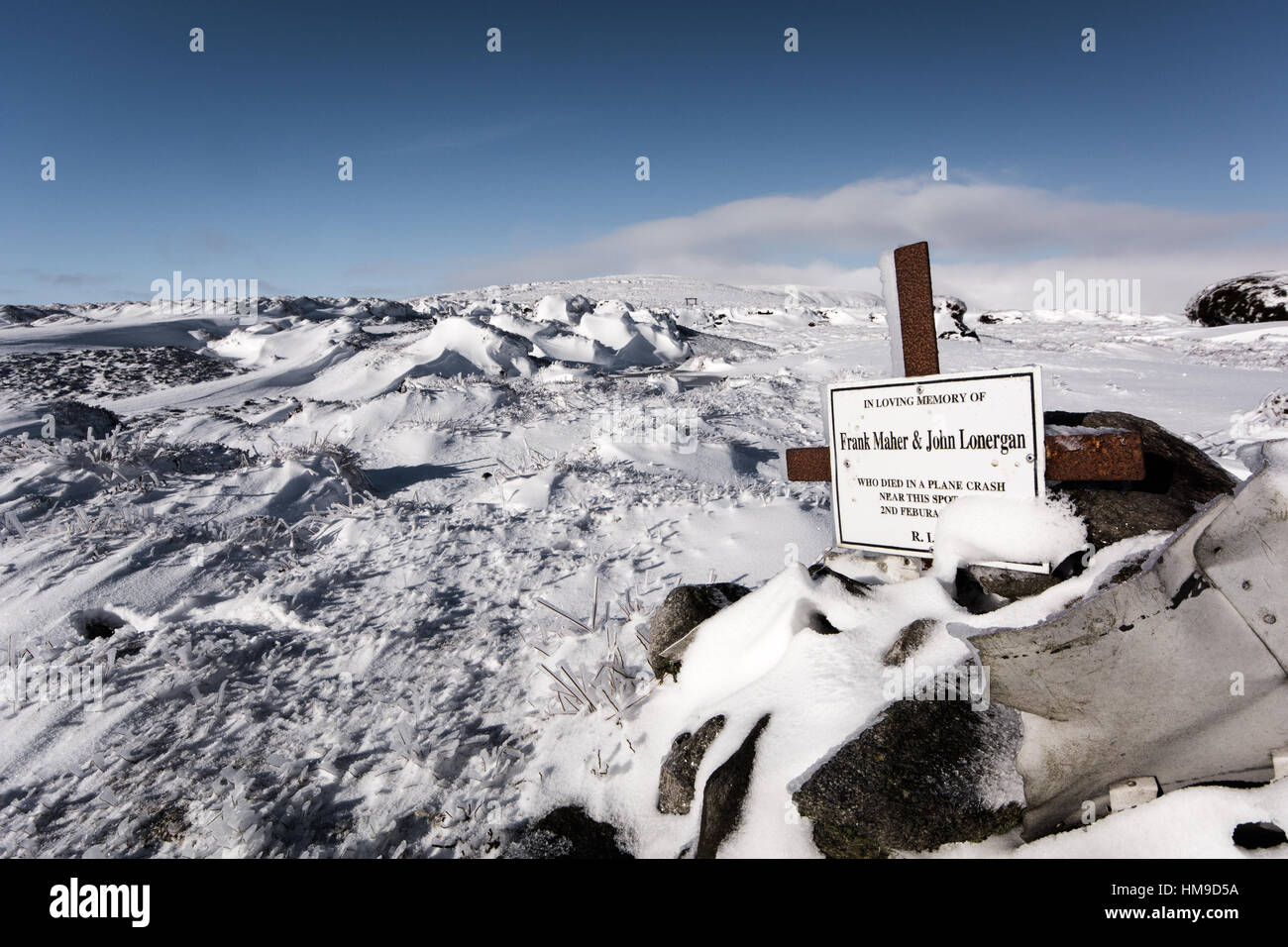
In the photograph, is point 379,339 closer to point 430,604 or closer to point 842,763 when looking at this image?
point 430,604

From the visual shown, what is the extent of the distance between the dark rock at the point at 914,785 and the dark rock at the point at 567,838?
0.72 meters

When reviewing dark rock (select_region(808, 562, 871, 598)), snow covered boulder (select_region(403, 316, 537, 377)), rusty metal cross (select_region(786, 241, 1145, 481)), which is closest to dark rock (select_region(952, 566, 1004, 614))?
dark rock (select_region(808, 562, 871, 598))

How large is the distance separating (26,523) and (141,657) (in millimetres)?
2194

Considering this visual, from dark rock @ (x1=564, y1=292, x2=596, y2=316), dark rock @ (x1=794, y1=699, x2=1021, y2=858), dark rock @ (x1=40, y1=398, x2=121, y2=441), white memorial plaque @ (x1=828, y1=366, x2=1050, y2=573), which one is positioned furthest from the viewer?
dark rock @ (x1=564, y1=292, x2=596, y2=316)

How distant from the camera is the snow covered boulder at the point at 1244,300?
16.0 meters

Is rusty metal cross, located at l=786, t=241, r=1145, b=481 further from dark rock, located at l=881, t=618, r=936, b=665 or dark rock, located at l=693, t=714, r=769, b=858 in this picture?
dark rock, located at l=693, t=714, r=769, b=858

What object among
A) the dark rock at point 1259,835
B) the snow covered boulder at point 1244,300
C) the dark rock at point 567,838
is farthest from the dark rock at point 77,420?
the snow covered boulder at point 1244,300

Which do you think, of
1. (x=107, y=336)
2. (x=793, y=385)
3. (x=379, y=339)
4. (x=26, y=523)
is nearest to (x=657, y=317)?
(x=379, y=339)

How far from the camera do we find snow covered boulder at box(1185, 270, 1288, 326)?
16.0 m

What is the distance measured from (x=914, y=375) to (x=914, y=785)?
1.59 meters

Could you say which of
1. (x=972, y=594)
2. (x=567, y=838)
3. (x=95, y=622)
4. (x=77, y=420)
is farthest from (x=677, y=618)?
(x=77, y=420)

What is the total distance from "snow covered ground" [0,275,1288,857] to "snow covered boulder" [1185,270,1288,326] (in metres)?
11.3

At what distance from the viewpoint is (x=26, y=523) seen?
4078mm

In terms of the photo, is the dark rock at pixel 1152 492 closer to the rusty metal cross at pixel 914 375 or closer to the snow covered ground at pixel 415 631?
the rusty metal cross at pixel 914 375
